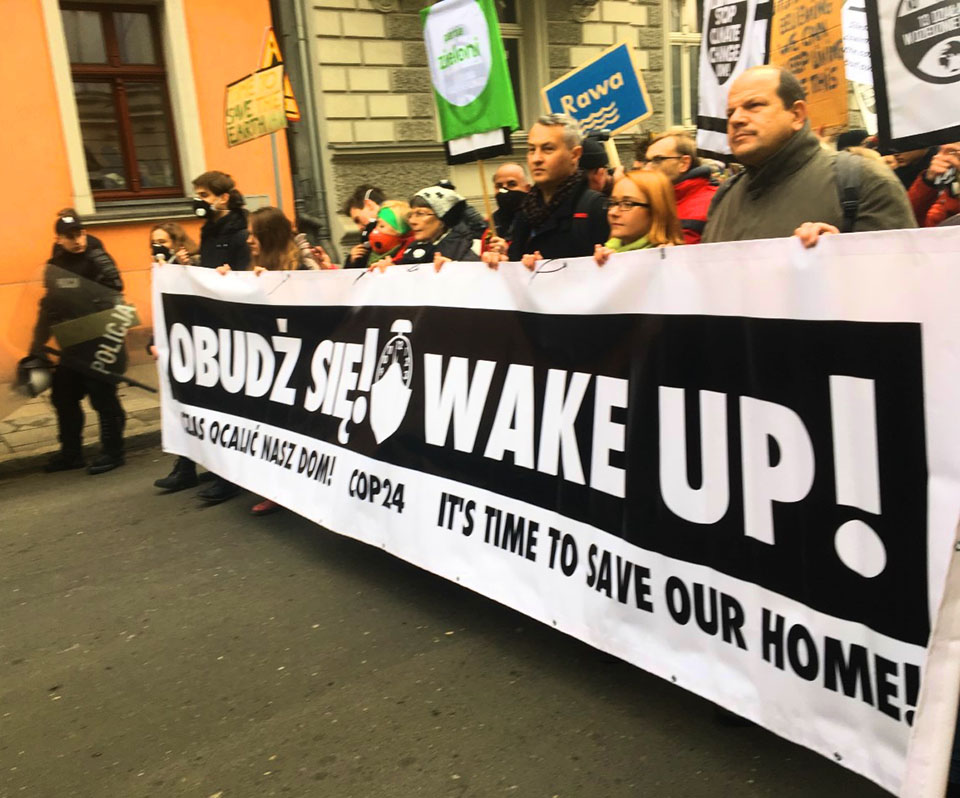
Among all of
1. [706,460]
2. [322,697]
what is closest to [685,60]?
[706,460]

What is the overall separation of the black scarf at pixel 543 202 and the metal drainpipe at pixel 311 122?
19.9ft

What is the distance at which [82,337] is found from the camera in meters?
5.74

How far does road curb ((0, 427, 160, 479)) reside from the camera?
6158 millimetres

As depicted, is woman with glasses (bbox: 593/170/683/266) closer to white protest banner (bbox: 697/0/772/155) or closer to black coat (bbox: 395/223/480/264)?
white protest banner (bbox: 697/0/772/155)

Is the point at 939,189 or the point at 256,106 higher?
the point at 256,106

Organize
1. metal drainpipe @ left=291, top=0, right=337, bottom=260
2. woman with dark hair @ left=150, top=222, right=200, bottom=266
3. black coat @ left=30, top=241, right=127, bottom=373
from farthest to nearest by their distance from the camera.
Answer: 1. metal drainpipe @ left=291, top=0, right=337, bottom=260
2. woman with dark hair @ left=150, top=222, right=200, bottom=266
3. black coat @ left=30, top=241, right=127, bottom=373

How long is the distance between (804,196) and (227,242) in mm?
3519

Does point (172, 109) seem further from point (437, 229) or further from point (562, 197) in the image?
point (562, 197)

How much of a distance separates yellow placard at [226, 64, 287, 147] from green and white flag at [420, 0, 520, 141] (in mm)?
2432

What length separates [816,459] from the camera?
81.6 inches

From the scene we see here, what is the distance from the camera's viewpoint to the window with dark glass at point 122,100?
9.74 metres

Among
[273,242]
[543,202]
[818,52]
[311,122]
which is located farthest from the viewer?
[311,122]

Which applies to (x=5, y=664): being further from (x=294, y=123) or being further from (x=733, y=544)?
(x=294, y=123)

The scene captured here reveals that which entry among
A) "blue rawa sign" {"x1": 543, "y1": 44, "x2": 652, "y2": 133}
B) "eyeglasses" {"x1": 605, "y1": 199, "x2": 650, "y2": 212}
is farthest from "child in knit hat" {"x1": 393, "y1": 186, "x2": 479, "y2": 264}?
"blue rawa sign" {"x1": 543, "y1": 44, "x2": 652, "y2": 133}
